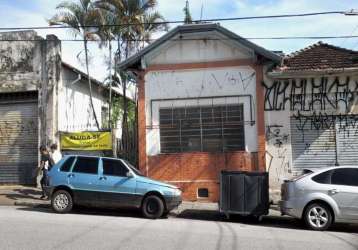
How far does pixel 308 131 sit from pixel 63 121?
9.09 metres

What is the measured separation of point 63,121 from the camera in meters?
20.4

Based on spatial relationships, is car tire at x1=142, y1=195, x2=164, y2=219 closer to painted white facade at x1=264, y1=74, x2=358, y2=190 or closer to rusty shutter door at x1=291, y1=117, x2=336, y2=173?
painted white facade at x1=264, y1=74, x2=358, y2=190

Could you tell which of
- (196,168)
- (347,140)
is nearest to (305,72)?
(347,140)

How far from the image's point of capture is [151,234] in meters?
10.8

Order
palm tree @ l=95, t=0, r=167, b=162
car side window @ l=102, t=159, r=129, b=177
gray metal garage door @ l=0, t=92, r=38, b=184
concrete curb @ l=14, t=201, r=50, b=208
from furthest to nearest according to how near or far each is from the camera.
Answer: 1. palm tree @ l=95, t=0, r=167, b=162
2. gray metal garage door @ l=0, t=92, r=38, b=184
3. concrete curb @ l=14, t=201, r=50, b=208
4. car side window @ l=102, t=159, r=129, b=177

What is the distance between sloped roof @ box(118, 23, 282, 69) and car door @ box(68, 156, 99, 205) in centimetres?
452

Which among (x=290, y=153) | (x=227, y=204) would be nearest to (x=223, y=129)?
(x=290, y=153)

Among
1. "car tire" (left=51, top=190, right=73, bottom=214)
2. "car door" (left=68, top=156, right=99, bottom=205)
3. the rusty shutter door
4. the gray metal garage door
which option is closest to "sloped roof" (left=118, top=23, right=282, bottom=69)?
the rusty shutter door

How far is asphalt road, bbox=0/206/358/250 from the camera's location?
9562 millimetres

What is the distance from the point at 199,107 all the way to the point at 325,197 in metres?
6.61

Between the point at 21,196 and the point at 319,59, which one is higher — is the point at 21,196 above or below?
below

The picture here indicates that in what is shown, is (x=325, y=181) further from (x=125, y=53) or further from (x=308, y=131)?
(x=125, y=53)

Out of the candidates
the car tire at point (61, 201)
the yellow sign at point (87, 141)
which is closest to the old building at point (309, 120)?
the yellow sign at point (87, 141)

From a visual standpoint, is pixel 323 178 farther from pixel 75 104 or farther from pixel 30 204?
pixel 75 104
